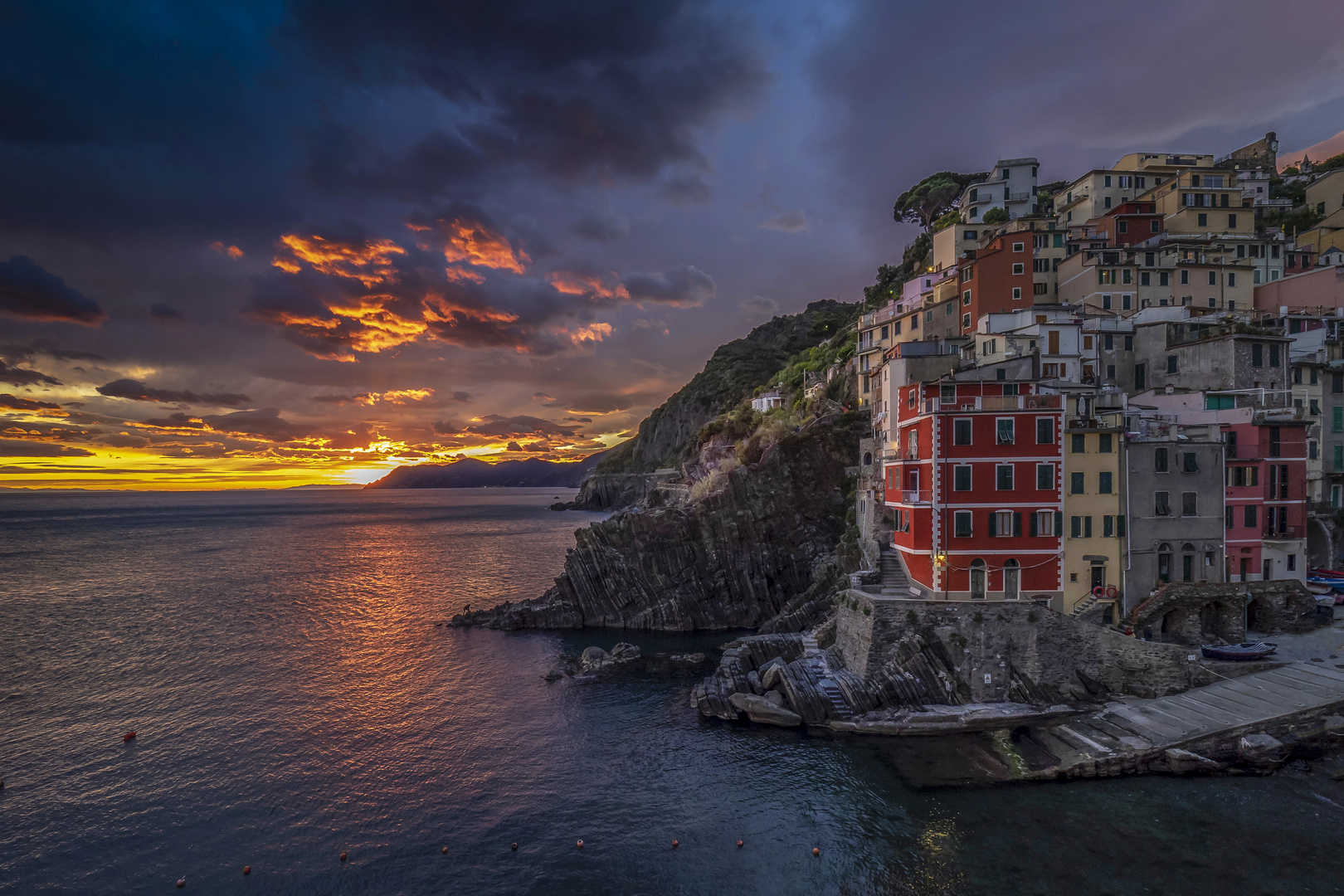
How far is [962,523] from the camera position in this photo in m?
38.0

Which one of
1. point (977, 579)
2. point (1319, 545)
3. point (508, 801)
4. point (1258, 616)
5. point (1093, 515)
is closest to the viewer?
point (508, 801)

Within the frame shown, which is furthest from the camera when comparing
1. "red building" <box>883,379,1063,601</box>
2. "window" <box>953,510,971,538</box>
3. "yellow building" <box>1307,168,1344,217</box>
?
"yellow building" <box>1307,168,1344,217</box>

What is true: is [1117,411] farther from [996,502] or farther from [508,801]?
[508,801]

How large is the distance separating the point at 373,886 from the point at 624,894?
10.5 m

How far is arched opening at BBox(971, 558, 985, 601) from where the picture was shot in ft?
125

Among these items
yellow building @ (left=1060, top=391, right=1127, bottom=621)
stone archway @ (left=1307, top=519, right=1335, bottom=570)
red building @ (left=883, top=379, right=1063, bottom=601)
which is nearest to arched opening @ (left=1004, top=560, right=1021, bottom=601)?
red building @ (left=883, top=379, right=1063, bottom=601)

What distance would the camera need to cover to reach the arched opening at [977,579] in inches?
1496

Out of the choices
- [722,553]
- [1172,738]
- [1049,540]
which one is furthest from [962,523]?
[722,553]

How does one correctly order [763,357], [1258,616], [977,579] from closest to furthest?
[977,579] < [1258,616] < [763,357]

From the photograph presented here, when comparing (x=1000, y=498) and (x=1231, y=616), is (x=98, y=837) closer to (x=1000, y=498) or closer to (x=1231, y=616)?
(x=1000, y=498)

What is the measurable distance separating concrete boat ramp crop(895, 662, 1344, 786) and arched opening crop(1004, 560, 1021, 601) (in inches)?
285

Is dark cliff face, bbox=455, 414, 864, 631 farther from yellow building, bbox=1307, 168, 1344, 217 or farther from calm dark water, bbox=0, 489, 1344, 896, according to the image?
yellow building, bbox=1307, 168, 1344, 217

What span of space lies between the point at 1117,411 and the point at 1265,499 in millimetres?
10006

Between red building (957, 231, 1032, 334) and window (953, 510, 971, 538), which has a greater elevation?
red building (957, 231, 1032, 334)
